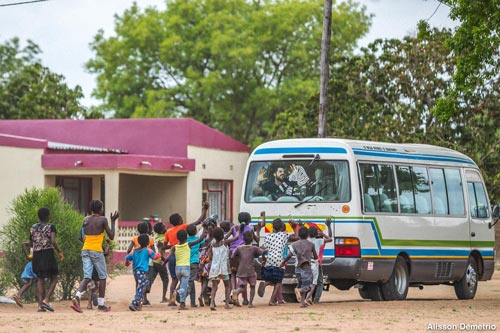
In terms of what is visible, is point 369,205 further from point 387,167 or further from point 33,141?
point 33,141

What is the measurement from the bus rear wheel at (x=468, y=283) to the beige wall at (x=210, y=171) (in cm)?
1518

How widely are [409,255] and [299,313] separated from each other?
4.00 metres

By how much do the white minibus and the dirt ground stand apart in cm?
73

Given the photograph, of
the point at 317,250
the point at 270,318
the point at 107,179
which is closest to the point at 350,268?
the point at 317,250

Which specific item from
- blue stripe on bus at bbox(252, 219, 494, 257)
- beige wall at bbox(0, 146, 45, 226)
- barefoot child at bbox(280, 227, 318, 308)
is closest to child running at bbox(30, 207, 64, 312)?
barefoot child at bbox(280, 227, 318, 308)

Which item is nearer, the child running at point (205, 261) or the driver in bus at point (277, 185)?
the child running at point (205, 261)

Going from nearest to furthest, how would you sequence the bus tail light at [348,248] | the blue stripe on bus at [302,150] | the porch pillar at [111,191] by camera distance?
the bus tail light at [348,248], the blue stripe on bus at [302,150], the porch pillar at [111,191]

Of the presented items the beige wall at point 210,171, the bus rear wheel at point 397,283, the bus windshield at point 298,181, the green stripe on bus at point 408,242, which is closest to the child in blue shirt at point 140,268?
the green stripe on bus at point 408,242

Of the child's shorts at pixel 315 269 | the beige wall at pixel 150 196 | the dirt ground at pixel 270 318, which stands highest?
the beige wall at pixel 150 196

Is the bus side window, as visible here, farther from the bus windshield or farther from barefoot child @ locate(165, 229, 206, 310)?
barefoot child @ locate(165, 229, 206, 310)

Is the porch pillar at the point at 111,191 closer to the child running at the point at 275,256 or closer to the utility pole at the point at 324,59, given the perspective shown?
the utility pole at the point at 324,59

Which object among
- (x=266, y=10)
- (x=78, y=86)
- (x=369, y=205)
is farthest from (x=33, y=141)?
(x=266, y=10)

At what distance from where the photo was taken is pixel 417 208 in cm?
1955

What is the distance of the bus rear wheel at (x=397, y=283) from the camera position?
19.0m
